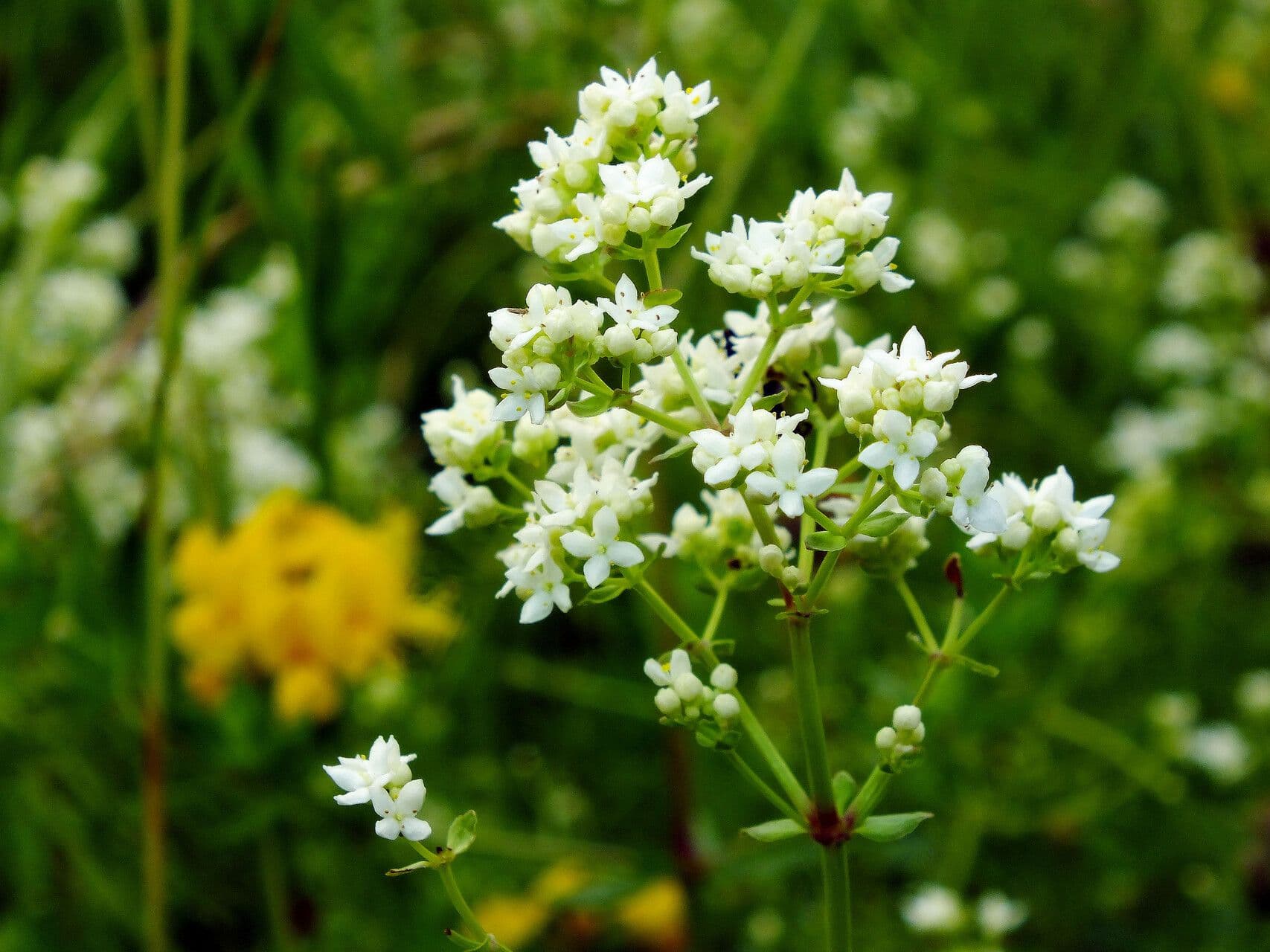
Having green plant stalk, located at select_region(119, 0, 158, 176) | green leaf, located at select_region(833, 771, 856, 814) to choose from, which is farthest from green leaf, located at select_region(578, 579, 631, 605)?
green plant stalk, located at select_region(119, 0, 158, 176)

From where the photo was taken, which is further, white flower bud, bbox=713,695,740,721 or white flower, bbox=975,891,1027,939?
white flower, bbox=975,891,1027,939

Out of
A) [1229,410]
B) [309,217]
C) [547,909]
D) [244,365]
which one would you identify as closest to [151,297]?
[244,365]

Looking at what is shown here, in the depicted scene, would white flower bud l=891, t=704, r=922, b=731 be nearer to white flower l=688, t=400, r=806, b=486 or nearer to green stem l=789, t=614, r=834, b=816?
green stem l=789, t=614, r=834, b=816

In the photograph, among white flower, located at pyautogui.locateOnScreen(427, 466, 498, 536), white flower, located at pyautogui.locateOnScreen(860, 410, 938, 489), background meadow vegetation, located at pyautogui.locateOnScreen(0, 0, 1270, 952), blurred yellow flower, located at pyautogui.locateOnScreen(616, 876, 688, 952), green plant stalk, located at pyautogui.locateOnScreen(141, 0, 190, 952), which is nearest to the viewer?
white flower, located at pyautogui.locateOnScreen(860, 410, 938, 489)

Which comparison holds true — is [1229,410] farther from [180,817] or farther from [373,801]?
[373,801]

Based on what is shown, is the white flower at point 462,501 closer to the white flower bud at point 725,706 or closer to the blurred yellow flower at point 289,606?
the white flower bud at point 725,706

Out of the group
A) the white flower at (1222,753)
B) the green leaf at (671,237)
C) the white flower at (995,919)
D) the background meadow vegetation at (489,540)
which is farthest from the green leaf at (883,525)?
the white flower at (1222,753)

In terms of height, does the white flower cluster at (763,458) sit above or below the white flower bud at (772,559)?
above
